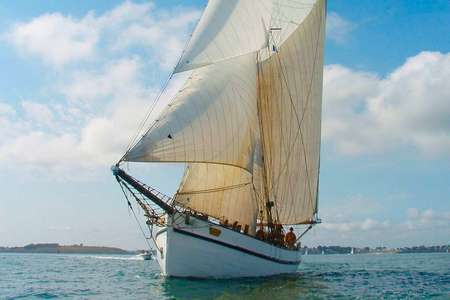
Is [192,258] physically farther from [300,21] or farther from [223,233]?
[300,21]

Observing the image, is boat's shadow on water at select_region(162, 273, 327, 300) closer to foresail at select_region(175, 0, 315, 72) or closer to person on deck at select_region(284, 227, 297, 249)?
person on deck at select_region(284, 227, 297, 249)

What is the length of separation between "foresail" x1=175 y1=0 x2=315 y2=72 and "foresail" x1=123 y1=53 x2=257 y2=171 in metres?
0.86

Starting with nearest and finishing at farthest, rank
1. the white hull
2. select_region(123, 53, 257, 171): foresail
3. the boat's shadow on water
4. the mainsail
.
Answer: the boat's shadow on water, select_region(123, 53, 257, 171): foresail, the mainsail, the white hull

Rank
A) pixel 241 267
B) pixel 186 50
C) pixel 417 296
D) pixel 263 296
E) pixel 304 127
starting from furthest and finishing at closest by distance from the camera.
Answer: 1. pixel 304 127
2. pixel 241 267
3. pixel 186 50
4. pixel 417 296
5. pixel 263 296

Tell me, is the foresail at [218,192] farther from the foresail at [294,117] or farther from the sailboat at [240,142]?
the foresail at [294,117]

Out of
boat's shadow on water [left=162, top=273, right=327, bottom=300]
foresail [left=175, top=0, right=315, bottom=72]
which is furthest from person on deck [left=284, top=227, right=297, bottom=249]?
foresail [left=175, top=0, right=315, bottom=72]

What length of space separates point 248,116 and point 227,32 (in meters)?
5.03

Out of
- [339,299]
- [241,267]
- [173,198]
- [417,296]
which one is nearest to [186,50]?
[173,198]

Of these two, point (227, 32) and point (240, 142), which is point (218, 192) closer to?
point (240, 142)

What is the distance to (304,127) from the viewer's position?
1735 inches

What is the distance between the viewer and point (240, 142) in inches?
1248

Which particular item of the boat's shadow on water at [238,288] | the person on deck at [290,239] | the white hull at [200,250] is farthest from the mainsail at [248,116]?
the boat's shadow on water at [238,288]

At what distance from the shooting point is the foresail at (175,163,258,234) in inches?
1415

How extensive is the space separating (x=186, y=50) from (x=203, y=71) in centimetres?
210
